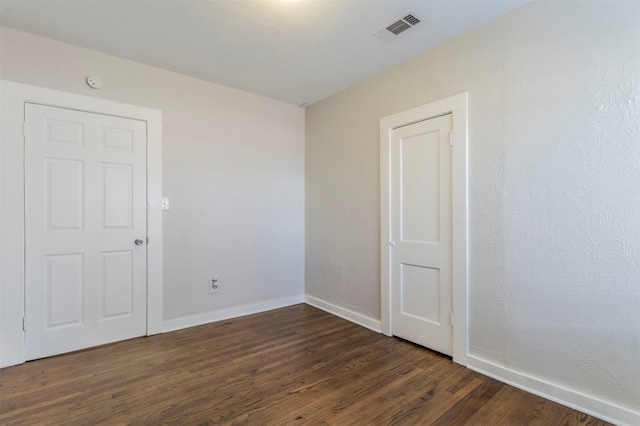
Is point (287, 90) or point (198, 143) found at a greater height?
point (287, 90)

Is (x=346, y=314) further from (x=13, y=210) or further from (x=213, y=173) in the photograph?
(x=13, y=210)

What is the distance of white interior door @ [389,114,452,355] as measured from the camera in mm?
2613

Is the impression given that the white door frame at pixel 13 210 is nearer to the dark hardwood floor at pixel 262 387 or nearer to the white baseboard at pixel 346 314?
the dark hardwood floor at pixel 262 387

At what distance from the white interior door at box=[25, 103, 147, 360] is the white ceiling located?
68cm

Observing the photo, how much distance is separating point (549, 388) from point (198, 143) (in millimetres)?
3672

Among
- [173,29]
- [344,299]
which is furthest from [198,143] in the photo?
[344,299]

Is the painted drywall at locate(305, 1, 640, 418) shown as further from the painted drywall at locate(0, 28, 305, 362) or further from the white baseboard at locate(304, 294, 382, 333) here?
the painted drywall at locate(0, 28, 305, 362)

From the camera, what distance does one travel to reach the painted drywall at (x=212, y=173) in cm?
267

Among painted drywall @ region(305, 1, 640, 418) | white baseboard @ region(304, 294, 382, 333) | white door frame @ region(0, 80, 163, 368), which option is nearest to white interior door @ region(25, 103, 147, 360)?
white door frame @ region(0, 80, 163, 368)

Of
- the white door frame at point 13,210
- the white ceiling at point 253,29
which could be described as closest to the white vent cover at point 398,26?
the white ceiling at point 253,29

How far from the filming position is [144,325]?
9.87 feet

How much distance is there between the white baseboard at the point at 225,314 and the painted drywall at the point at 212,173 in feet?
0.14

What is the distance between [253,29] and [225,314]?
9.51 ft

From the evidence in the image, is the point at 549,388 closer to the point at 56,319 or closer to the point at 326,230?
the point at 326,230
